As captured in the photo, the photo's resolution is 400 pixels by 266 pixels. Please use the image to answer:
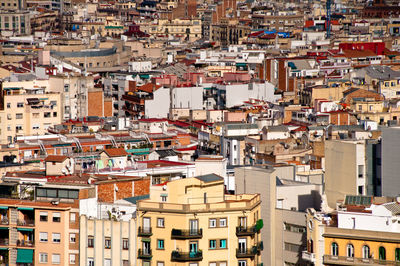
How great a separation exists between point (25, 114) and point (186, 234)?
124 ft

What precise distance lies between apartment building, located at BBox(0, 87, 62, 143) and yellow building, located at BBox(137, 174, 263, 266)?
34918mm

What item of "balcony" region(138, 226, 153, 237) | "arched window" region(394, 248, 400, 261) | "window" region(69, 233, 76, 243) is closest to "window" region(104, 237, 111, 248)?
"balcony" region(138, 226, 153, 237)

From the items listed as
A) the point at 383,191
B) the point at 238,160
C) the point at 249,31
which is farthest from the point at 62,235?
the point at 249,31

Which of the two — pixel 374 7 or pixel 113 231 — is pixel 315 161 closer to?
pixel 113 231

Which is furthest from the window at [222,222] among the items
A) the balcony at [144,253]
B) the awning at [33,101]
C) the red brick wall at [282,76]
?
the red brick wall at [282,76]

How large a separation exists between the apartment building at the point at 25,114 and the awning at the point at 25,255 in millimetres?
32186

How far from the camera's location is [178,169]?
Result: 5125cm

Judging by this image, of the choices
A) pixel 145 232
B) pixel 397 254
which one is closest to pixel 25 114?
pixel 145 232

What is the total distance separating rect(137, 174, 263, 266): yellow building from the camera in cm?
4147

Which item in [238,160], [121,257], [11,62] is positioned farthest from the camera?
[11,62]

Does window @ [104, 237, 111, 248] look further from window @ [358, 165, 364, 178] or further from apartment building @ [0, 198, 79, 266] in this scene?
window @ [358, 165, 364, 178]

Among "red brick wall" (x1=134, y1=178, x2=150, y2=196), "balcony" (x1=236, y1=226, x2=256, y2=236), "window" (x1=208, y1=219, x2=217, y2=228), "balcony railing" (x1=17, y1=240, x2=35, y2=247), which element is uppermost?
"red brick wall" (x1=134, y1=178, x2=150, y2=196)

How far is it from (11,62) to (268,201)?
74.6 m

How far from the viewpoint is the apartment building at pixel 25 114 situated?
77188 mm
